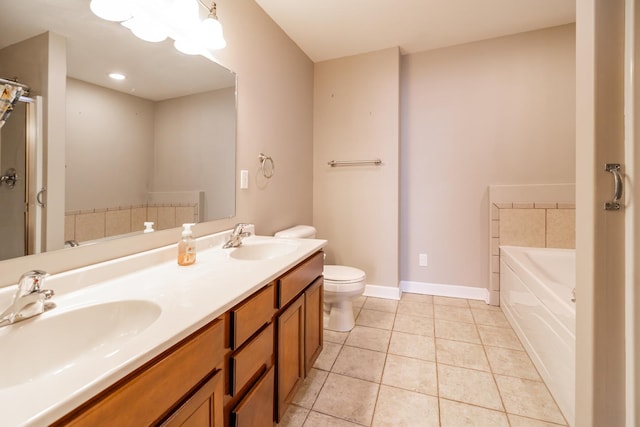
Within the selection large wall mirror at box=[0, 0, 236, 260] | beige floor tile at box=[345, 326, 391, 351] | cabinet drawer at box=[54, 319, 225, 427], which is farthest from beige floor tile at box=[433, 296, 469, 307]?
cabinet drawer at box=[54, 319, 225, 427]

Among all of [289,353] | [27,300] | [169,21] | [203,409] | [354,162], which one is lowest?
[289,353]

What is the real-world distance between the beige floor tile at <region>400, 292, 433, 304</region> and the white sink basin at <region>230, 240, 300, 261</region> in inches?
64.1

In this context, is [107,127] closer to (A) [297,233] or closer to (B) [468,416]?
(A) [297,233]

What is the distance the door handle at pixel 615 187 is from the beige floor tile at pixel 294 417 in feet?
4.83

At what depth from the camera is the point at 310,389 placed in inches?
59.5

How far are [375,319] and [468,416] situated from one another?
40.1 inches

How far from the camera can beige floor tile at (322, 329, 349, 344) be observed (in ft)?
6.56

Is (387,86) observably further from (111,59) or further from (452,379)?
(452,379)

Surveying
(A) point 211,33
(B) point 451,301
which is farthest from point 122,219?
(B) point 451,301

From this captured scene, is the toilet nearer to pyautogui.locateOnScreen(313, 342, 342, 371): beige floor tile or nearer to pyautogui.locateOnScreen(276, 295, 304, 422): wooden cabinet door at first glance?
pyautogui.locateOnScreen(313, 342, 342, 371): beige floor tile

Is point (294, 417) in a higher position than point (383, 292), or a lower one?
lower

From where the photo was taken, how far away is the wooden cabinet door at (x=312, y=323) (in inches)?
55.1

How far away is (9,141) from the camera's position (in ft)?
2.58

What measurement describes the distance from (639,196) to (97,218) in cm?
180
